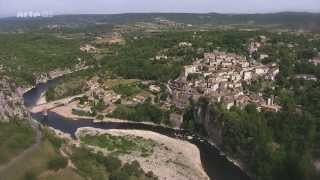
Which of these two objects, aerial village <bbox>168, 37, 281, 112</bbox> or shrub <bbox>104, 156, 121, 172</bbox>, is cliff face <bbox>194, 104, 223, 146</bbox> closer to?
aerial village <bbox>168, 37, 281, 112</bbox>

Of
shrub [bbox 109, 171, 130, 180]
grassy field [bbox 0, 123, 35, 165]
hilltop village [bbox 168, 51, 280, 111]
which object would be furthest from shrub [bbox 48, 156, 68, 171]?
hilltop village [bbox 168, 51, 280, 111]

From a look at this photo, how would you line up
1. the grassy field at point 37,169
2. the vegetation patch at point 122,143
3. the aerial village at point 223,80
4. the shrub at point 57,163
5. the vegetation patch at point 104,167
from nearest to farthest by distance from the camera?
the grassy field at point 37,169 → the shrub at point 57,163 → the vegetation patch at point 104,167 → the vegetation patch at point 122,143 → the aerial village at point 223,80


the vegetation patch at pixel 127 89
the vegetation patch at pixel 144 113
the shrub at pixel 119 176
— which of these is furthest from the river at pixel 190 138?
the vegetation patch at pixel 127 89

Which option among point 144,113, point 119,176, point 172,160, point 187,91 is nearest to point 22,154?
point 119,176

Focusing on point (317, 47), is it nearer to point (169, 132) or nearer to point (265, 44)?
point (265, 44)

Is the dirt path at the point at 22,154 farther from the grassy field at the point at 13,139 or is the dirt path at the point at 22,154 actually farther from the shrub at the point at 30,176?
the shrub at the point at 30,176

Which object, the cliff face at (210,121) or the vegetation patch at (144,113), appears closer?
the cliff face at (210,121)
